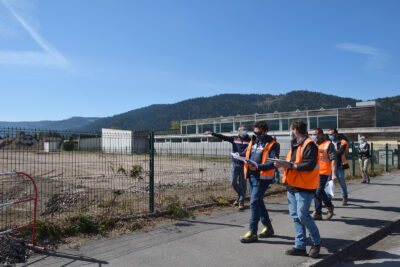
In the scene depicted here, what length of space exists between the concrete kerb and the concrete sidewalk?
21 mm

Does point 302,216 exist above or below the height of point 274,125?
below

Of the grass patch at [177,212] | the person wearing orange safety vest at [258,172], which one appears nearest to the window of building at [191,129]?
the grass patch at [177,212]

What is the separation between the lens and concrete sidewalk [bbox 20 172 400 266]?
4117 mm

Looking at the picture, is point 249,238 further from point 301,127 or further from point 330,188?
point 330,188

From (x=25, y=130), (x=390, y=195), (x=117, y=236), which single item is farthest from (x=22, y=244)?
(x=390, y=195)

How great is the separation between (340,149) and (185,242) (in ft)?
16.5

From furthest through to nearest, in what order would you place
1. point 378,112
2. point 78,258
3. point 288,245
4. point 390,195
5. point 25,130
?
1. point 378,112
2. point 390,195
3. point 25,130
4. point 288,245
5. point 78,258

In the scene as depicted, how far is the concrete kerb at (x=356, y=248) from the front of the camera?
163 inches

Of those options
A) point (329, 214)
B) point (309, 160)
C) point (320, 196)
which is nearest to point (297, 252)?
point (309, 160)

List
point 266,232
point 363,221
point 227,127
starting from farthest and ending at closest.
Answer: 1. point 227,127
2. point 363,221
3. point 266,232

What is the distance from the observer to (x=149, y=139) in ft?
22.2

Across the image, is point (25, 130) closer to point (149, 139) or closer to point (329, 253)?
point (149, 139)

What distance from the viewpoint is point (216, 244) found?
479cm

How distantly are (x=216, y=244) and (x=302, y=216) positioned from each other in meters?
1.50
